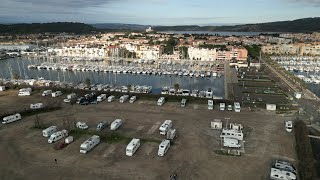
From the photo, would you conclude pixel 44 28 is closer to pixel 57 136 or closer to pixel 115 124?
pixel 115 124

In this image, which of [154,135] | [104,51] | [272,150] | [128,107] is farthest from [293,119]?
[104,51]

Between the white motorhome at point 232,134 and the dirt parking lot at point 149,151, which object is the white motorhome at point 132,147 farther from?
the white motorhome at point 232,134

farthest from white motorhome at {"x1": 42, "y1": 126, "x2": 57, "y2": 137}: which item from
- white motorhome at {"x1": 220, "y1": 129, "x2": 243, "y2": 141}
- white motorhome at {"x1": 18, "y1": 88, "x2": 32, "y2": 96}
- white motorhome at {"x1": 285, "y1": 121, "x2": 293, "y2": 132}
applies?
white motorhome at {"x1": 285, "y1": 121, "x2": 293, "y2": 132}

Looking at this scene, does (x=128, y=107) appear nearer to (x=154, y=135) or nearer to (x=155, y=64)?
(x=154, y=135)

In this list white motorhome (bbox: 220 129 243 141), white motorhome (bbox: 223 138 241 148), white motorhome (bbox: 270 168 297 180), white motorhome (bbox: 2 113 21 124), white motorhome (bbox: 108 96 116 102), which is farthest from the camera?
white motorhome (bbox: 108 96 116 102)

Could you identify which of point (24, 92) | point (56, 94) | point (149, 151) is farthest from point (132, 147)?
point (24, 92)

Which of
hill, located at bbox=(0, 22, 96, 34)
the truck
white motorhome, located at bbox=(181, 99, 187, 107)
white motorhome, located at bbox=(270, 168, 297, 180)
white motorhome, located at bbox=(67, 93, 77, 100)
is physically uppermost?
hill, located at bbox=(0, 22, 96, 34)

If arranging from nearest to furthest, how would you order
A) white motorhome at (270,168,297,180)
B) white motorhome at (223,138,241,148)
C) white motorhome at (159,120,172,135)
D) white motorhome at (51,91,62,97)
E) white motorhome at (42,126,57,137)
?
white motorhome at (270,168,297,180)
white motorhome at (223,138,241,148)
white motorhome at (42,126,57,137)
white motorhome at (159,120,172,135)
white motorhome at (51,91,62,97)

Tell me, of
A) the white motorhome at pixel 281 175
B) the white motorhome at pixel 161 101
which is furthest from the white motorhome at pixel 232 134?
the white motorhome at pixel 161 101

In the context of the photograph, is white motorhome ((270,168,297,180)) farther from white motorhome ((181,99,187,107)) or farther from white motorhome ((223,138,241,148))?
white motorhome ((181,99,187,107))
